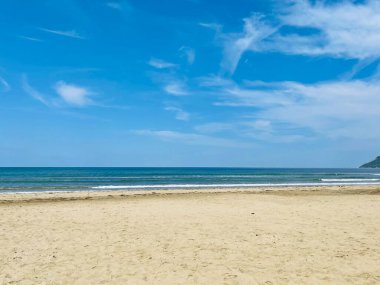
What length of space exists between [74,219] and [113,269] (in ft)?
22.9

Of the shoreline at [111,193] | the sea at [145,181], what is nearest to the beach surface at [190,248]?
the shoreline at [111,193]

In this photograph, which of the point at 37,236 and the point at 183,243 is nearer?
the point at 183,243

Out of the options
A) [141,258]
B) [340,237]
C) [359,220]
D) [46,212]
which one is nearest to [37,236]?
[141,258]

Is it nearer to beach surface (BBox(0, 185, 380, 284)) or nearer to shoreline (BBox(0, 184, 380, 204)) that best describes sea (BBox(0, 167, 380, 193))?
shoreline (BBox(0, 184, 380, 204))

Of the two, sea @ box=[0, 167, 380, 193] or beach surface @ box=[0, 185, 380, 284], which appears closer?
beach surface @ box=[0, 185, 380, 284]

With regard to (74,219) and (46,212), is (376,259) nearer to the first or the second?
(74,219)

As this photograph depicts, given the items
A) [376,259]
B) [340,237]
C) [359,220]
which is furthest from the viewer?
[359,220]

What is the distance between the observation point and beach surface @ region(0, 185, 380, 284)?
24.4 feet

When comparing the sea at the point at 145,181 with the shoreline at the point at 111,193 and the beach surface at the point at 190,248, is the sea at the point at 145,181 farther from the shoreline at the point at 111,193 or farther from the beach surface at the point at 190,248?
the beach surface at the point at 190,248

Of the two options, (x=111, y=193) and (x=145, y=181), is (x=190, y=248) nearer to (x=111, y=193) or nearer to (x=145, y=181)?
(x=111, y=193)

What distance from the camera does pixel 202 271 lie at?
7.71 metres

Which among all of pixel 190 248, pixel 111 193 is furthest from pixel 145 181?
pixel 190 248

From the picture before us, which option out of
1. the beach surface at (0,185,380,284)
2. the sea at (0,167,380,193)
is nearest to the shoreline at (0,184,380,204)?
the sea at (0,167,380,193)

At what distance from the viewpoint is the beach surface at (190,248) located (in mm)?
7438
